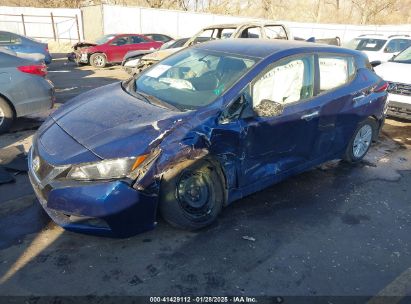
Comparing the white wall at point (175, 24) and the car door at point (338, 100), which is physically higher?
the car door at point (338, 100)

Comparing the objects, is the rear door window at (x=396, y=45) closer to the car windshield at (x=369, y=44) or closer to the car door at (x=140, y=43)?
the car windshield at (x=369, y=44)

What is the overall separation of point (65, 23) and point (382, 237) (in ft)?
85.7

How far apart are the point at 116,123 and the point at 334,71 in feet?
8.88

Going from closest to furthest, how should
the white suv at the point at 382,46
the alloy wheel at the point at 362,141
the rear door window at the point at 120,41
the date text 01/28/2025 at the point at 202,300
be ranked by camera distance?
the date text 01/28/2025 at the point at 202,300, the alloy wheel at the point at 362,141, the white suv at the point at 382,46, the rear door window at the point at 120,41

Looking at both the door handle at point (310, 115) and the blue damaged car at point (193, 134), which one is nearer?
the blue damaged car at point (193, 134)

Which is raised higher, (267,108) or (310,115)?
(267,108)

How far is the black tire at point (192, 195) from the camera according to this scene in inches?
119

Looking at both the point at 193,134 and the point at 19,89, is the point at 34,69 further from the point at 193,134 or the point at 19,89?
the point at 193,134

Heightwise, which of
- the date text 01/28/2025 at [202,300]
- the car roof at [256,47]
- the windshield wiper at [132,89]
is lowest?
the date text 01/28/2025 at [202,300]

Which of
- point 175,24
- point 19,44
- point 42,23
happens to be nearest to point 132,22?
point 175,24

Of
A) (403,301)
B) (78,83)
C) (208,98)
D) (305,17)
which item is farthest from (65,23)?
(305,17)

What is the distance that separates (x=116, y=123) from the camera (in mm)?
3102

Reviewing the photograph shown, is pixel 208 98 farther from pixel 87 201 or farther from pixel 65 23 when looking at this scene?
pixel 65 23

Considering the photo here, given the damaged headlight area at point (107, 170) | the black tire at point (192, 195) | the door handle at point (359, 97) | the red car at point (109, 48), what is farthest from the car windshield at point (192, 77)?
the red car at point (109, 48)
